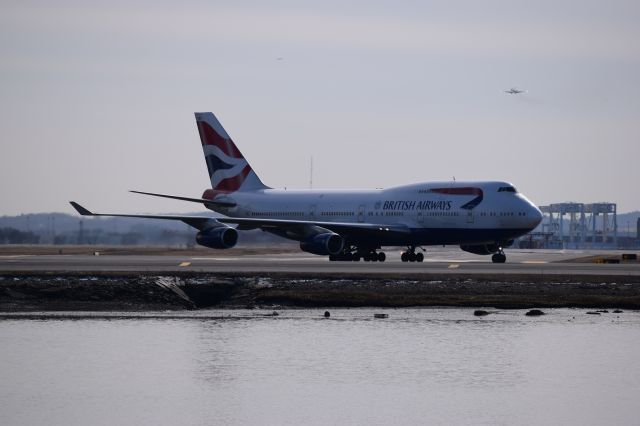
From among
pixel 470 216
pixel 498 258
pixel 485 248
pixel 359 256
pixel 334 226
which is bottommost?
pixel 359 256

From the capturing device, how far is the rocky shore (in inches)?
1512

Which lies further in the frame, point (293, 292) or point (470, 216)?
point (470, 216)

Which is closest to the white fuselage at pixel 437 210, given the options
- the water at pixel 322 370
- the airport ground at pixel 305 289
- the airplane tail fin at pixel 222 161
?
the airplane tail fin at pixel 222 161

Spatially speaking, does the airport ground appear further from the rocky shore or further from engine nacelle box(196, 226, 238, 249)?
engine nacelle box(196, 226, 238, 249)

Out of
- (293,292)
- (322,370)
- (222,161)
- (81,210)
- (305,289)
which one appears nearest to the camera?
(322,370)

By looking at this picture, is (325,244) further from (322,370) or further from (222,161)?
(322,370)

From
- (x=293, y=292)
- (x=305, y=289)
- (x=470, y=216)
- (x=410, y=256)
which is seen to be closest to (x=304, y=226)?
(x=410, y=256)

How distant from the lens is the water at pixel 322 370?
67.8 ft

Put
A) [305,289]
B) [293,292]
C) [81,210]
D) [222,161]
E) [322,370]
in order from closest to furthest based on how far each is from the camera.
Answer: [322,370]
[293,292]
[305,289]
[81,210]
[222,161]

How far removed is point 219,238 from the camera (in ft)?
206

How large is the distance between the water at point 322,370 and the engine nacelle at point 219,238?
27957mm

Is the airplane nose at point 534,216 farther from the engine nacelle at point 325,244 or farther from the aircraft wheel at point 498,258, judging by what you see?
the engine nacelle at point 325,244

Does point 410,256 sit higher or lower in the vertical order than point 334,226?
lower

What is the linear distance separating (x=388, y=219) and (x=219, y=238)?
33.3 feet
